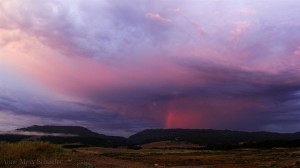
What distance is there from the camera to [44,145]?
45219 mm

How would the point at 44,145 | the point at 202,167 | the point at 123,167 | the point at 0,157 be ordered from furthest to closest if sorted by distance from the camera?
1. the point at 44,145
2. the point at 202,167
3. the point at 0,157
4. the point at 123,167

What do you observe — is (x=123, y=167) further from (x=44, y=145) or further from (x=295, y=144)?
(x=295, y=144)

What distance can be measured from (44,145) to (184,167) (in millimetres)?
16982

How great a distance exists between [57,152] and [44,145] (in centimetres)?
301

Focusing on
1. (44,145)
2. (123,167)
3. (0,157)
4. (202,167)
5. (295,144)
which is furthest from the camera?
(295,144)

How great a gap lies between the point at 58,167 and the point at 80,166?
6.27ft

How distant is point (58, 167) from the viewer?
1261 inches

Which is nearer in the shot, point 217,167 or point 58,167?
point 58,167

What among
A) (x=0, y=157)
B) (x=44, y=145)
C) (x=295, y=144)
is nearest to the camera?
(x=0, y=157)

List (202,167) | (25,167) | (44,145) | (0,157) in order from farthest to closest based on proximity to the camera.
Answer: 1. (44,145)
2. (202,167)
3. (0,157)
4. (25,167)

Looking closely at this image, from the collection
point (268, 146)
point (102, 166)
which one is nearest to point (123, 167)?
point (102, 166)

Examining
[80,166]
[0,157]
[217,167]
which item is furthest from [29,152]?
[217,167]

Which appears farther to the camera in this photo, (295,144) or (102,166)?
(295,144)

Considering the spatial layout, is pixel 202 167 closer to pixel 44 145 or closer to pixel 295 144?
pixel 44 145
